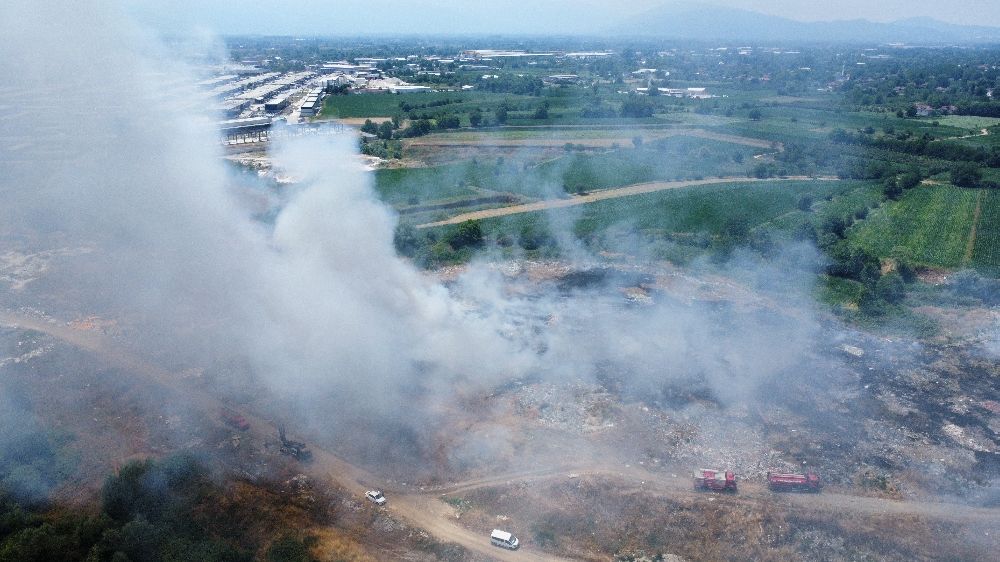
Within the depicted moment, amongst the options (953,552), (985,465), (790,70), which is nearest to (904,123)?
(790,70)

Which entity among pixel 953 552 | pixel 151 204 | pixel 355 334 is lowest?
pixel 953 552

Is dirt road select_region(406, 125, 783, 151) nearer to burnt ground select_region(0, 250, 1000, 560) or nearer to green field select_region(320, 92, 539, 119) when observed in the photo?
green field select_region(320, 92, 539, 119)

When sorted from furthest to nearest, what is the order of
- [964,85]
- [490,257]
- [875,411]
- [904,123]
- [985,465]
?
[964,85], [904,123], [490,257], [875,411], [985,465]

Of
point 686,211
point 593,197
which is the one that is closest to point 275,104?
point 593,197

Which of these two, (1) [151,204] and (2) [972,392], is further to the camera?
(1) [151,204]

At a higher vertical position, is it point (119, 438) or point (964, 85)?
point (964, 85)

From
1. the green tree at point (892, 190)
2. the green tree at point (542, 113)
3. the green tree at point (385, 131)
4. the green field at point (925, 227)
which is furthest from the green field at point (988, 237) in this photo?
the green tree at point (385, 131)

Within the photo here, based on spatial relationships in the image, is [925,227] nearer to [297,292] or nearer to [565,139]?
[565,139]

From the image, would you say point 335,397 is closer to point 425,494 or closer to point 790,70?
point 425,494
